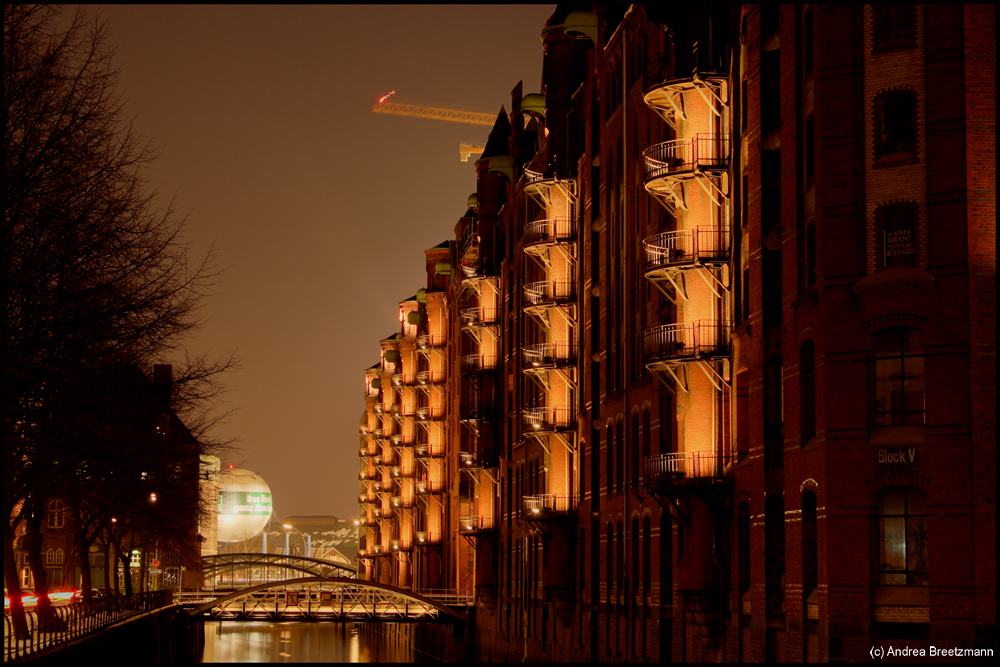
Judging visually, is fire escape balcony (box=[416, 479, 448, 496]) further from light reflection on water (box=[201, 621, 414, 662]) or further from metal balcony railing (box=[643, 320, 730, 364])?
metal balcony railing (box=[643, 320, 730, 364])

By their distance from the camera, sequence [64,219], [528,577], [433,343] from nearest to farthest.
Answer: [64,219] < [528,577] < [433,343]

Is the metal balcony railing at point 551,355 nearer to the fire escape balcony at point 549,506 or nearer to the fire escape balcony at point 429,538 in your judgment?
the fire escape balcony at point 549,506

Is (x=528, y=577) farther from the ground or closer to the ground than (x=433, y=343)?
closer to the ground

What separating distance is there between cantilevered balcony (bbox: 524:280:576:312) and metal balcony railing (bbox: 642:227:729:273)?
51.2 feet

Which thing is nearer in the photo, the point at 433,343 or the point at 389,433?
the point at 433,343

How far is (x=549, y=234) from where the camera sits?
51.4 meters

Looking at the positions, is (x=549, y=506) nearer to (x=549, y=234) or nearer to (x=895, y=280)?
(x=549, y=234)

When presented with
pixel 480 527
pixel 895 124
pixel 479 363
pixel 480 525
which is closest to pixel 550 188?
pixel 479 363

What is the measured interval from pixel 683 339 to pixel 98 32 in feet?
55.0

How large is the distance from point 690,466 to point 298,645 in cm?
8127

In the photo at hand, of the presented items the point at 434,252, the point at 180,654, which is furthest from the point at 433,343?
the point at 180,654

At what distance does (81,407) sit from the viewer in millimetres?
24562

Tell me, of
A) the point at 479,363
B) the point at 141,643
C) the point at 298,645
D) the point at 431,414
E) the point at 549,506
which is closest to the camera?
the point at 549,506

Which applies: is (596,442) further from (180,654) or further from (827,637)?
(180,654)
